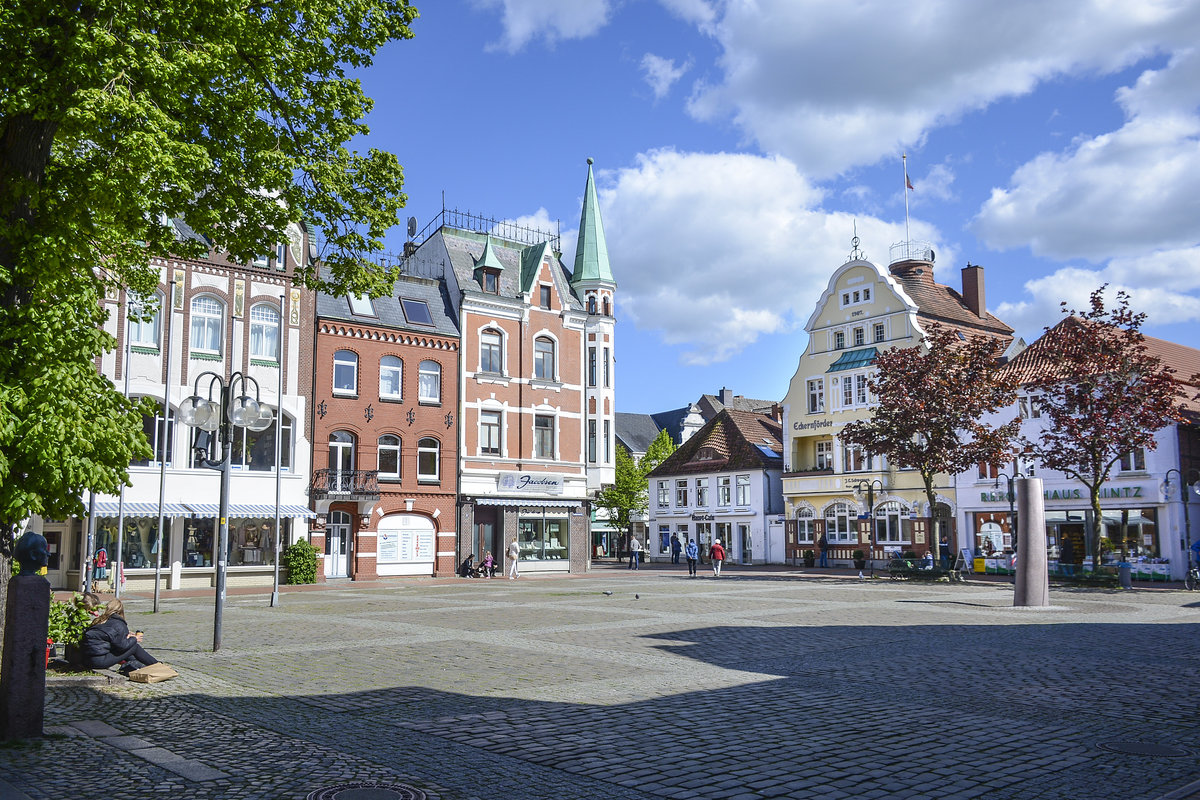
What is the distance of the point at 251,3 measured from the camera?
11.5 m

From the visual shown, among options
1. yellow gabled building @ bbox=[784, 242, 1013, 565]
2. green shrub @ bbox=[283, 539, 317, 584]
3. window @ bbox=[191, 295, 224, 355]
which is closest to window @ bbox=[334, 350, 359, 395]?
window @ bbox=[191, 295, 224, 355]

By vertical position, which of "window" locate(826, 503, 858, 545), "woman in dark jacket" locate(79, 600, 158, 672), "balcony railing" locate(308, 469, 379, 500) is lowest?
"woman in dark jacket" locate(79, 600, 158, 672)

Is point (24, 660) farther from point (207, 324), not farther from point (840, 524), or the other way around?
point (840, 524)

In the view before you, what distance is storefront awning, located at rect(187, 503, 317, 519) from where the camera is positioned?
33.8 meters

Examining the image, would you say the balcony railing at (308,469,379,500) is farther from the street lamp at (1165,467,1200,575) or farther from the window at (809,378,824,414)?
the street lamp at (1165,467,1200,575)

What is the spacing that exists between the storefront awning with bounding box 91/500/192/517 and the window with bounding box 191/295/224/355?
5645mm

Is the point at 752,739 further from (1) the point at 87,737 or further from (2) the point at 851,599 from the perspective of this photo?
(2) the point at 851,599

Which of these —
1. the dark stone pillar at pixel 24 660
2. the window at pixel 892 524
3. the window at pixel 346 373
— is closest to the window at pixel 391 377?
the window at pixel 346 373

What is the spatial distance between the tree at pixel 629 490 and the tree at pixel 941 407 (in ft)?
115

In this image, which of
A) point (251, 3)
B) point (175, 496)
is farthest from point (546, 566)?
point (251, 3)

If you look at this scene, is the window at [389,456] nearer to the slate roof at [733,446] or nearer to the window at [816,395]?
the slate roof at [733,446]

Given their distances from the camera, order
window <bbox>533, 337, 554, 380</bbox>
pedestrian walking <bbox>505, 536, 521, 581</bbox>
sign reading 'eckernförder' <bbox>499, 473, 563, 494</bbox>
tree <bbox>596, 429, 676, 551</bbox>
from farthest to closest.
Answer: tree <bbox>596, 429, 676, 551</bbox> → window <bbox>533, 337, 554, 380</bbox> → sign reading 'eckernförder' <bbox>499, 473, 563, 494</bbox> → pedestrian walking <bbox>505, 536, 521, 581</bbox>

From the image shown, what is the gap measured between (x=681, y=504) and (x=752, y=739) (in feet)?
179

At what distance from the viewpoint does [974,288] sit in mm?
55875
